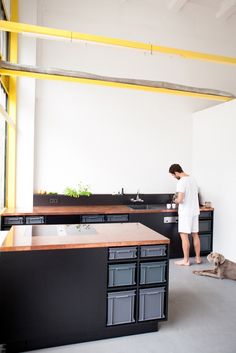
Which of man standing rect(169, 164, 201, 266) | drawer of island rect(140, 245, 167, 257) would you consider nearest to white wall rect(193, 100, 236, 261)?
man standing rect(169, 164, 201, 266)

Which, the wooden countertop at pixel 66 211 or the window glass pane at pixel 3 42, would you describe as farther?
the wooden countertop at pixel 66 211

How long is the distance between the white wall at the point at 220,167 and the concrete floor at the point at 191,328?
1129mm

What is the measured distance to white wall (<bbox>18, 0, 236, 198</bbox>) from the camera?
495 centimetres

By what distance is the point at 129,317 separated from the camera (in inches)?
98.1

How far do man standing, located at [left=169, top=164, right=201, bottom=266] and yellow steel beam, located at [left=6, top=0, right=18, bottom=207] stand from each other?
2.65 meters

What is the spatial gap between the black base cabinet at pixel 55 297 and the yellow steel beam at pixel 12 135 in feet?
8.36

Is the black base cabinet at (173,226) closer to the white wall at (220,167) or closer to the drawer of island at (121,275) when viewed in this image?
the white wall at (220,167)

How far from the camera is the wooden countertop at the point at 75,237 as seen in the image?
2307 mm

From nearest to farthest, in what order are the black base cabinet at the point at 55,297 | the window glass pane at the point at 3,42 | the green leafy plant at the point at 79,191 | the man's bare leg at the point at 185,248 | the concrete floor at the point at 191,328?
the black base cabinet at the point at 55,297, the concrete floor at the point at 191,328, the window glass pane at the point at 3,42, the man's bare leg at the point at 185,248, the green leafy plant at the point at 79,191

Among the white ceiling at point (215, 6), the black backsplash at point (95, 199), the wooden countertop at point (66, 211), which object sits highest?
the white ceiling at point (215, 6)

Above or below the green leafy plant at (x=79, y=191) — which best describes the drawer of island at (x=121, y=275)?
below

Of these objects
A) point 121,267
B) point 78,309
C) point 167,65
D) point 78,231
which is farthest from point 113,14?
point 78,309

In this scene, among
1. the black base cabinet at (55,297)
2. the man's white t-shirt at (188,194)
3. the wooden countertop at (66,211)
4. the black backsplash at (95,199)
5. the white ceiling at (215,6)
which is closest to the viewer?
the black base cabinet at (55,297)

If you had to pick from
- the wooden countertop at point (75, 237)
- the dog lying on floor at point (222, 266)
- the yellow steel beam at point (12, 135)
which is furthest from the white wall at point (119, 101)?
the wooden countertop at point (75, 237)
